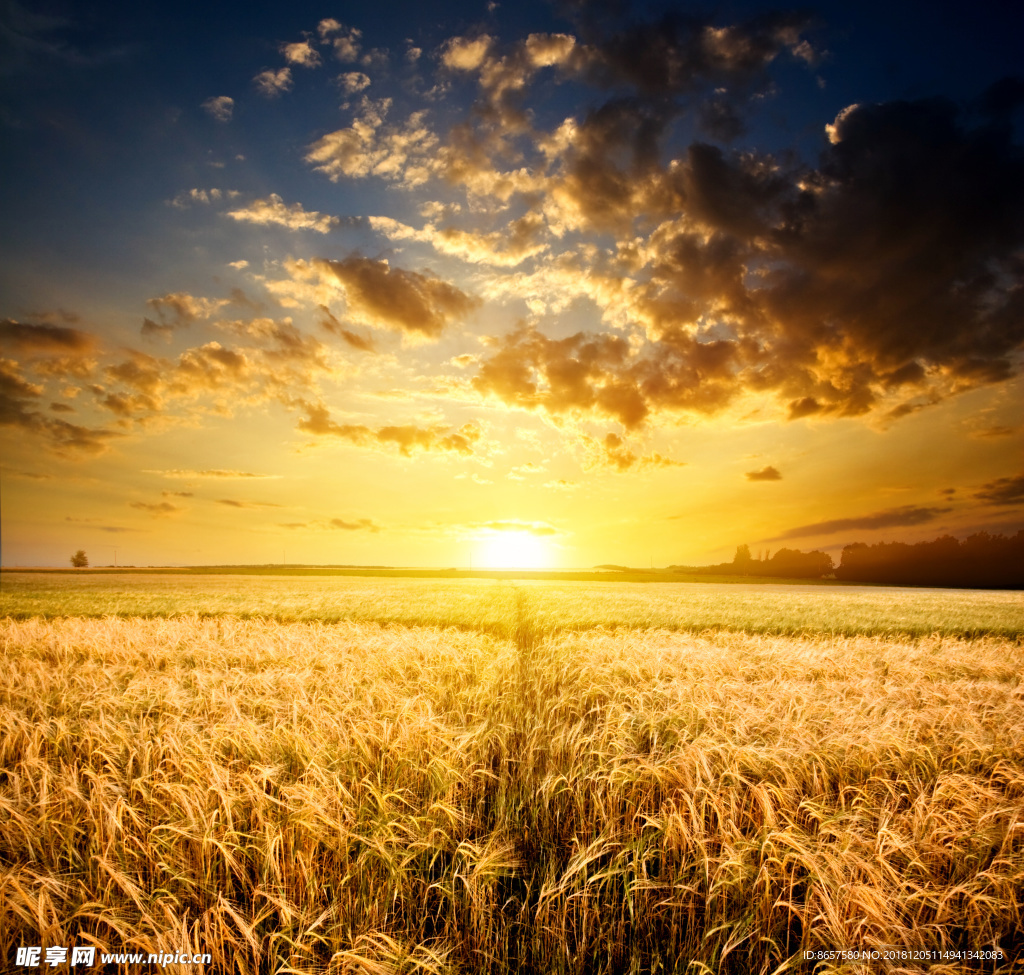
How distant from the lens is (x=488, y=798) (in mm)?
5059

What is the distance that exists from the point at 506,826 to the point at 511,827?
0.12 meters

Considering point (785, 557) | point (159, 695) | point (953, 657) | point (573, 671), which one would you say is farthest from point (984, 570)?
point (159, 695)

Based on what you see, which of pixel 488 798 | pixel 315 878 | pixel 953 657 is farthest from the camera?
pixel 953 657

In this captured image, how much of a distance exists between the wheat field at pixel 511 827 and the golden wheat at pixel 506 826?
0.03 meters

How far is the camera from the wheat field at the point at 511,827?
3.03 meters

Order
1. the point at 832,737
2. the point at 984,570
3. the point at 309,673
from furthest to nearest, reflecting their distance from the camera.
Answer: the point at 984,570 → the point at 309,673 → the point at 832,737

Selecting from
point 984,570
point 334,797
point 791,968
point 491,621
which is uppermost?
point 334,797

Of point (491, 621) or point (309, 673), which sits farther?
point (491, 621)

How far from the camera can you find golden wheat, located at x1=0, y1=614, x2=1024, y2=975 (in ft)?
9.99

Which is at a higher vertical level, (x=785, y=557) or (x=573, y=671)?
(x=573, y=671)

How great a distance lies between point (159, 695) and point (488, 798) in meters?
5.96

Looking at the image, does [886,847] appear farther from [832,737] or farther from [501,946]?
[501,946]

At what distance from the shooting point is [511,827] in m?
4.45

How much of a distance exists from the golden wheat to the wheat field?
0.10 ft
